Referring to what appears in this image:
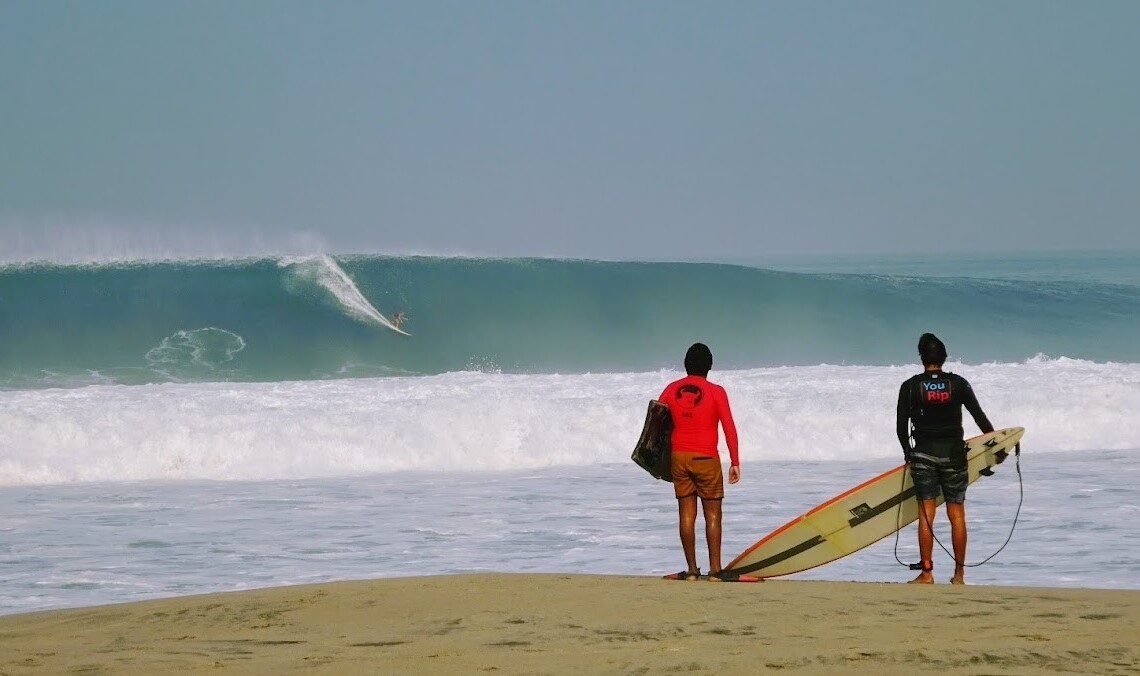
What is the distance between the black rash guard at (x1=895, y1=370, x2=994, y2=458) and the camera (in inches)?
219

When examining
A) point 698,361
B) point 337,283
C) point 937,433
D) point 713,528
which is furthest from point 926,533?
point 337,283

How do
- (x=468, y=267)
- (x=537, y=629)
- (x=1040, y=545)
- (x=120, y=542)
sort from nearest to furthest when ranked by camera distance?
(x=537, y=629)
(x=1040, y=545)
(x=120, y=542)
(x=468, y=267)

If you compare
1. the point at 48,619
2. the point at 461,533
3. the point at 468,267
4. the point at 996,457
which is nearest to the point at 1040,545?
the point at 996,457

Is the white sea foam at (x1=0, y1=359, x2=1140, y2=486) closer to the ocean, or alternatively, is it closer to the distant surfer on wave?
the ocean

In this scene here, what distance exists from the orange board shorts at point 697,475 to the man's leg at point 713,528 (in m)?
0.04

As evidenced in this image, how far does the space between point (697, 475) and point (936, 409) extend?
3.72ft

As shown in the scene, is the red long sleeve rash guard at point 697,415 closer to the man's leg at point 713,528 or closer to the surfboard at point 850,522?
the man's leg at point 713,528

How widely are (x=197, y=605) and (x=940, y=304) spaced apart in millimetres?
24956

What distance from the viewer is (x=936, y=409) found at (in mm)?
5578

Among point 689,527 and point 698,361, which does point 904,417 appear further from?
point 689,527

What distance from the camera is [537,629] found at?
179 inches

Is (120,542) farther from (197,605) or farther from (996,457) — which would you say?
(996,457)

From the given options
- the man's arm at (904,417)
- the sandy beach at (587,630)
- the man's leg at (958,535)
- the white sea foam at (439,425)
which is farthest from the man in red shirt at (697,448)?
the white sea foam at (439,425)

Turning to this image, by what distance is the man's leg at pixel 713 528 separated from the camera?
567 cm
